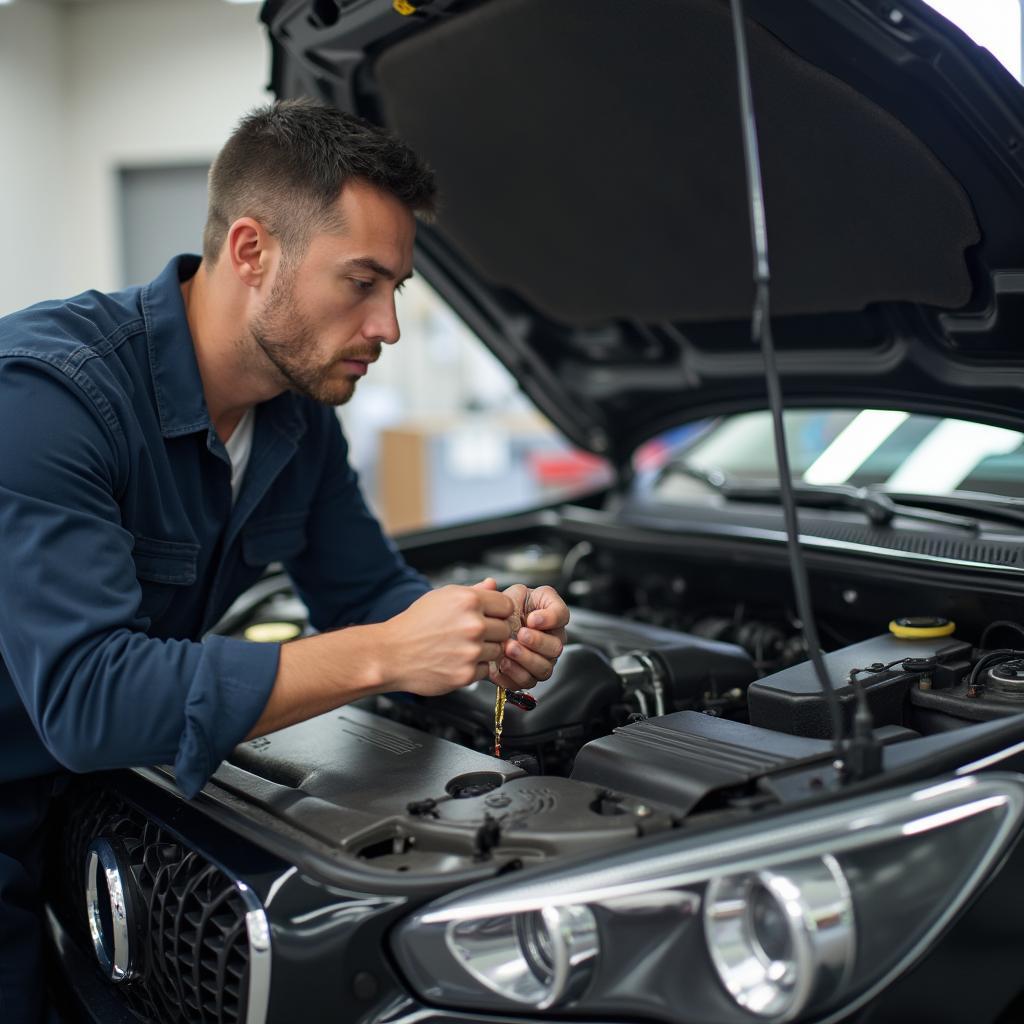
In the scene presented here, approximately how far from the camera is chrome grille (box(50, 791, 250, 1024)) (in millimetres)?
1073

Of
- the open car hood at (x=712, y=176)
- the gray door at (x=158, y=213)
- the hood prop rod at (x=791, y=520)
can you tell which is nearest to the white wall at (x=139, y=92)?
the gray door at (x=158, y=213)

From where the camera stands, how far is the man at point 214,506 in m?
1.14

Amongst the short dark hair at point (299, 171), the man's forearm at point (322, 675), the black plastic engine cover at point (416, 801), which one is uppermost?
the short dark hair at point (299, 171)

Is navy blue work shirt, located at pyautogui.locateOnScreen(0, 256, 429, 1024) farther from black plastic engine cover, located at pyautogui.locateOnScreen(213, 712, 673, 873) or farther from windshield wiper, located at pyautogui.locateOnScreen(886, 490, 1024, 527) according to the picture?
windshield wiper, located at pyautogui.locateOnScreen(886, 490, 1024, 527)

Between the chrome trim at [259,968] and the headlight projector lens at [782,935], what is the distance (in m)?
0.41

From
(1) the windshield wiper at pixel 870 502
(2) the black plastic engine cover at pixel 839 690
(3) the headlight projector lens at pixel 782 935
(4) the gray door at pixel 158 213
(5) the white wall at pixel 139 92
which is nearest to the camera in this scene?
(3) the headlight projector lens at pixel 782 935

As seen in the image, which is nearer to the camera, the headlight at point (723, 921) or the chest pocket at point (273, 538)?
the headlight at point (723, 921)

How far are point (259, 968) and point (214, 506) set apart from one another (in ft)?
2.39

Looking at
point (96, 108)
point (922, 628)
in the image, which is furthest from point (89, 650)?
point (96, 108)

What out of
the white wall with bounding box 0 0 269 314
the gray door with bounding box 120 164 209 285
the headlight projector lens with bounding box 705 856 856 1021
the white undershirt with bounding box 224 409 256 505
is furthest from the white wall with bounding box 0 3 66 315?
the headlight projector lens with bounding box 705 856 856 1021

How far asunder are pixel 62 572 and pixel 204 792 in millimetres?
298

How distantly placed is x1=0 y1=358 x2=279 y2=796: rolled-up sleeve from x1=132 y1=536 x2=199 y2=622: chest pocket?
20 cm

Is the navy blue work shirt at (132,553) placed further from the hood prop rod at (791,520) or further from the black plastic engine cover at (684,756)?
the hood prop rod at (791,520)

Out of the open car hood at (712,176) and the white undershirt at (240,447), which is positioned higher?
the open car hood at (712,176)
